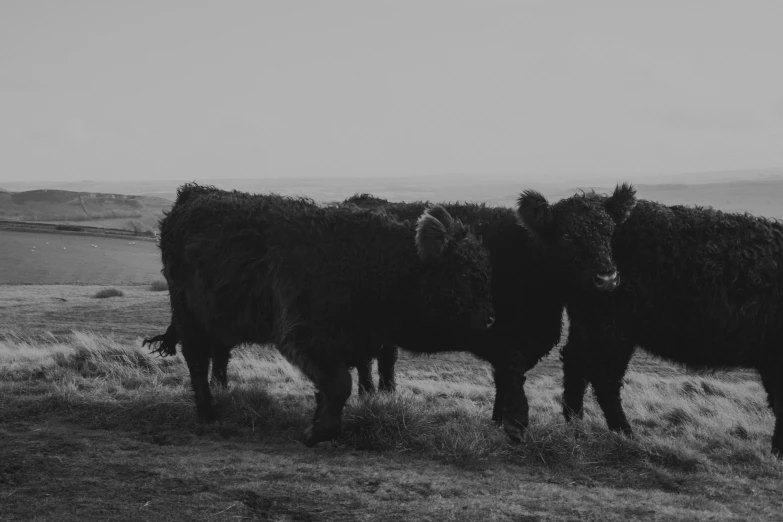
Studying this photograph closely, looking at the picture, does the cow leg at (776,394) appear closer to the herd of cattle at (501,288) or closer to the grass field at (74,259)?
the herd of cattle at (501,288)

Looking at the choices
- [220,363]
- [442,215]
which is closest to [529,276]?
[442,215]

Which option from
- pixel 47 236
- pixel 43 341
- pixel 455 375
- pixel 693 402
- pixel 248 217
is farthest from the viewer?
pixel 47 236

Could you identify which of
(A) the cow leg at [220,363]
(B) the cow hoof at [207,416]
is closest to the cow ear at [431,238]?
(B) the cow hoof at [207,416]

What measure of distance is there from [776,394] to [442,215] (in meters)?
3.89

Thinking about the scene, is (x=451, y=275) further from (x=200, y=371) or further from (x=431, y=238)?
(x=200, y=371)

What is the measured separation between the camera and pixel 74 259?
44438 mm

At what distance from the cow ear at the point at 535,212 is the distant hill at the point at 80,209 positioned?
6593 centimetres

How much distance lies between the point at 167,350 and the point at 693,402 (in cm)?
728

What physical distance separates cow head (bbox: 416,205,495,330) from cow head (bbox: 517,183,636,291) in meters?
0.97

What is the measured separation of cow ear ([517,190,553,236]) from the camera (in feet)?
27.0

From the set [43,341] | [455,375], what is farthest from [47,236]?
[455,375]

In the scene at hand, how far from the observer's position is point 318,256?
7637mm

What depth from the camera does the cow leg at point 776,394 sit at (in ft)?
25.3

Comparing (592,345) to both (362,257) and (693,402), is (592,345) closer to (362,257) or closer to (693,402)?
(362,257)
